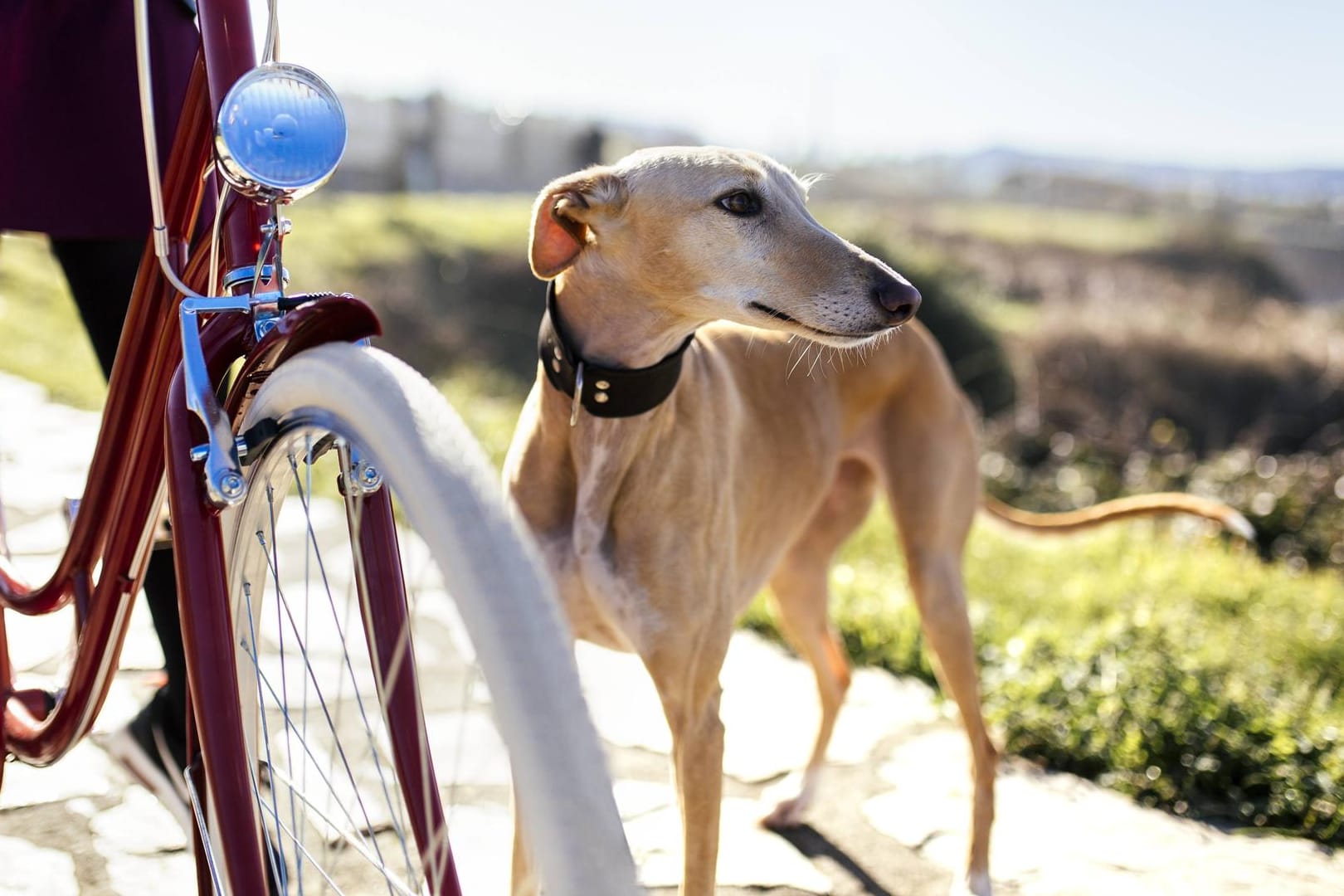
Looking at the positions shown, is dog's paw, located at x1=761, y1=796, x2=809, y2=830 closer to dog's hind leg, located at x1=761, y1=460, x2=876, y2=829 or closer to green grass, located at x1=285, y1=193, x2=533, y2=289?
dog's hind leg, located at x1=761, y1=460, x2=876, y2=829

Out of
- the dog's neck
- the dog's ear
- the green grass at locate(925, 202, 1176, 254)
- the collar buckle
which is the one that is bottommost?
the green grass at locate(925, 202, 1176, 254)

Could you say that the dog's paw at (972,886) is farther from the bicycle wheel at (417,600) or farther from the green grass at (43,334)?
the green grass at (43,334)

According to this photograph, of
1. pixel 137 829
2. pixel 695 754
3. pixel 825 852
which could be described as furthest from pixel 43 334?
pixel 695 754

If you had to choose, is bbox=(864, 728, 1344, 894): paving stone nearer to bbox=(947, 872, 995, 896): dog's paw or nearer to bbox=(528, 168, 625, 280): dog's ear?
bbox=(947, 872, 995, 896): dog's paw

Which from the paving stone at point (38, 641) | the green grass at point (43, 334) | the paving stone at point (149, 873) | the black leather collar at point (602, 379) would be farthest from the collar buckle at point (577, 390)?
the green grass at point (43, 334)

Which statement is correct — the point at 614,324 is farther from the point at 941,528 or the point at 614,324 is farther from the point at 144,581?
the point at 941,528

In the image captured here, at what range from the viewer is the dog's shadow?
2789 mm

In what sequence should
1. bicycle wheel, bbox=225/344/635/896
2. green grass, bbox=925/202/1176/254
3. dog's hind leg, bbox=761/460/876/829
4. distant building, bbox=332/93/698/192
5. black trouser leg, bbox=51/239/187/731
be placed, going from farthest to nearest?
green grass, bbox=925/202/1176/254, distant building, bbox=332/93/698/192, dog's hind leg, bbox=761/460/876/829, black trouser leg, bbox=51/239/187/731, bicycle wheel, bbox=225/344/635/896

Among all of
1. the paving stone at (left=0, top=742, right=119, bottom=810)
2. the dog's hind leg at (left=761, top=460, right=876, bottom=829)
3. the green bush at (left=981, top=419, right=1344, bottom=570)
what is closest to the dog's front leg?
the dog's hind leg at (left=761, top=460, right=876, bottom=829)

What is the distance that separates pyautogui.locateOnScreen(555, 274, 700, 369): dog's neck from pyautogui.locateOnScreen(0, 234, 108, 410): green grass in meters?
3.55

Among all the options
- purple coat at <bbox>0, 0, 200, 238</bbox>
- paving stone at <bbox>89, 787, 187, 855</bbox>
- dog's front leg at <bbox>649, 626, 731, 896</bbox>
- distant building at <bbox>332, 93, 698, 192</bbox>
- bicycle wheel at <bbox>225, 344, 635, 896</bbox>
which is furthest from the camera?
distant building at <bbox>332, 93, 698, 192</bbox>

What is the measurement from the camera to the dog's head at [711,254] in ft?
6.98

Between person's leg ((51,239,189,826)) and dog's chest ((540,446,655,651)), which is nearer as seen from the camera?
person's leg ((51,239,189,826))

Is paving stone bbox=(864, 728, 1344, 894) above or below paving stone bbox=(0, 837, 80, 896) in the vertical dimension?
below
